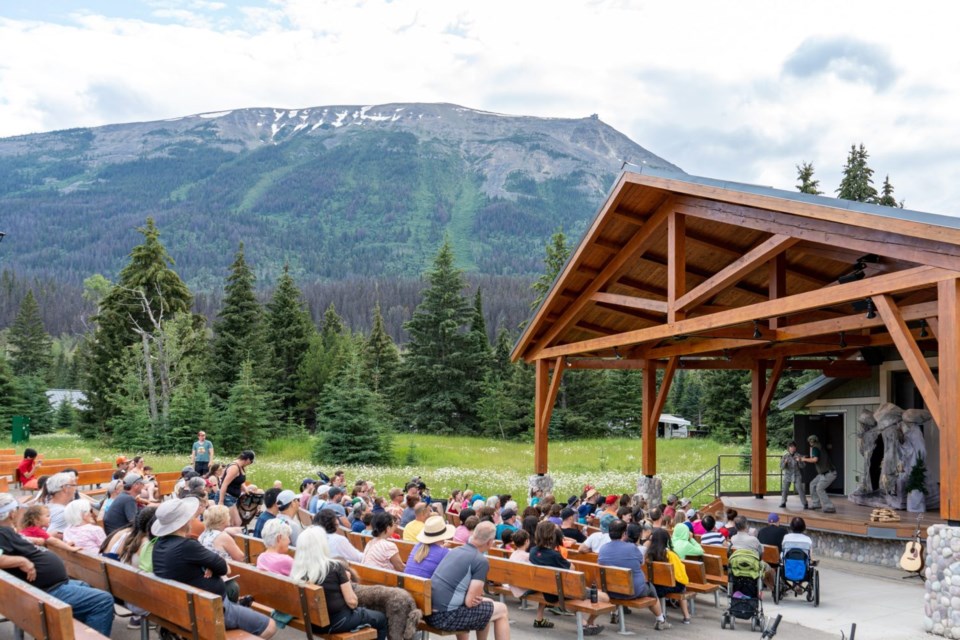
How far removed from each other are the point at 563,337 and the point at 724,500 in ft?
16.5

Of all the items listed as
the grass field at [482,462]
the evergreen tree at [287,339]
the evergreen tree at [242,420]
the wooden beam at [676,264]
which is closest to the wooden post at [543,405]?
the grass field at [482,462]

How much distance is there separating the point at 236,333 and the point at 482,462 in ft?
51.4

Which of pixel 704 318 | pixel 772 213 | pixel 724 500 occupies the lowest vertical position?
pixel 724 500

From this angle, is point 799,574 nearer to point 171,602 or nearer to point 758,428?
point 171,602

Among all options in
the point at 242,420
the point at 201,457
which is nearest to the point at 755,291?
the point at 201,457

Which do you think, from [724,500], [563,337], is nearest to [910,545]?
[724,500]

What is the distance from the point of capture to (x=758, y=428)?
1958 centimetres

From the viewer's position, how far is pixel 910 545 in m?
11.2

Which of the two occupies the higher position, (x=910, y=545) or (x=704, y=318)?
(x=704, y=318)

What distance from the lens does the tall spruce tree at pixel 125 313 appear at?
38.1m

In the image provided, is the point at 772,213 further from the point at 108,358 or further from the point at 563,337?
the point at 108,358

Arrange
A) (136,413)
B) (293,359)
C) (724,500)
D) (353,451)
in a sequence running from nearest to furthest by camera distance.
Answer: (724,500) < (353,451) < (136,413) < (293,359)

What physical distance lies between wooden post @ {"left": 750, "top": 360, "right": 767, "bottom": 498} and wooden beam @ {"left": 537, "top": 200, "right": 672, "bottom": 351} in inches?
184

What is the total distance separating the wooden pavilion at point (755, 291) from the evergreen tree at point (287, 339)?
27.9 m
